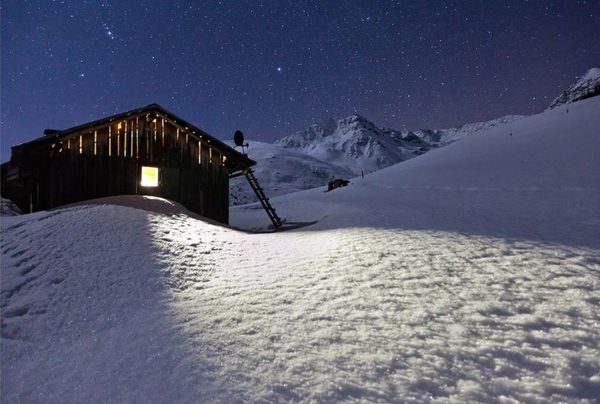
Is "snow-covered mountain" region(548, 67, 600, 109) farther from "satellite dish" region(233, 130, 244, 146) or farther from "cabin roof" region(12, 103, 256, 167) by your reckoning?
"cabin roof" region(12, 103, 256, 167)

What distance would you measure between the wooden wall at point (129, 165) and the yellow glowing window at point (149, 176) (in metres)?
0.20

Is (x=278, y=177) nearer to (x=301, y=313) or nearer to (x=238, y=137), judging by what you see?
(x=238, y=137)

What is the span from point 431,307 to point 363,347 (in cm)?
138

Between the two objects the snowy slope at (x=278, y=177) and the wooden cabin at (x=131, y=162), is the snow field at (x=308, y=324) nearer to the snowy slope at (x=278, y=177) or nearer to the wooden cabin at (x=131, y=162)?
the wooden cabin at (x=131, y=162)

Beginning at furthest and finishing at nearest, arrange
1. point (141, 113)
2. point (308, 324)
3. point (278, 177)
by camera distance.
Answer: point (278, 177) → point (141, 113) → point (308, 324)

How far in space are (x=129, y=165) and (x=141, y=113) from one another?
2389 millimetres

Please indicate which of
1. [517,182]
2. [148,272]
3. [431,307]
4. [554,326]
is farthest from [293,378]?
[517,182]

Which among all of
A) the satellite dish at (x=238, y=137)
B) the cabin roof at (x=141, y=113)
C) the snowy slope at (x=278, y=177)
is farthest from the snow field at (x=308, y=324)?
the snowy slope at (x=278, y=177)

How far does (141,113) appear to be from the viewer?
12867mm

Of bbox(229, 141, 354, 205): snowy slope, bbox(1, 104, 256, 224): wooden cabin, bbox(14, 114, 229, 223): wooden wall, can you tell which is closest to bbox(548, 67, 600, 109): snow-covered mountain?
bbox(229, 141, 354, 205): snowy slope

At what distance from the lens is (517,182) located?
17688 millimetres

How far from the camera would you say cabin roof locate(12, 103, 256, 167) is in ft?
36.3

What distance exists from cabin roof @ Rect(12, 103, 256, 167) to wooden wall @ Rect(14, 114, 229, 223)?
5.7 inches

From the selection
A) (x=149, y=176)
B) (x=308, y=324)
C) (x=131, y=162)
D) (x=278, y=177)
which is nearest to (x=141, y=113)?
(x=131, y=162)
